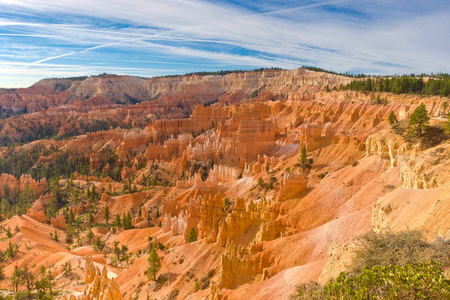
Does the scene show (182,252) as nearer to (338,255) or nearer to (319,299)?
(338,255)

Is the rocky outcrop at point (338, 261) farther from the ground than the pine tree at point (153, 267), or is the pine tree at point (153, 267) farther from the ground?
the rocky outcrop at point (338, 261)

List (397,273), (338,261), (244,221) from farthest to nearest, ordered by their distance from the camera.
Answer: (244,221), (338,261), (397,273)

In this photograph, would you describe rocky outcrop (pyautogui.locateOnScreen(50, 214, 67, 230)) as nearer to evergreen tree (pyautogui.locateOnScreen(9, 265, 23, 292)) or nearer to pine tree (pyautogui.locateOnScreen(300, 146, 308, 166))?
evergreen tree (pyautogui.locateOnScreen(9, 265, 23, 292))

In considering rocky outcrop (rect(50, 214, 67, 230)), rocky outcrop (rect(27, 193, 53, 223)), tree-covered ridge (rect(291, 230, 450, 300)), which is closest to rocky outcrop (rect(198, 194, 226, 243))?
tree-covered ridge (rect(291, 230, 450, 300))

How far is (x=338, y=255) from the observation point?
15.4 metres

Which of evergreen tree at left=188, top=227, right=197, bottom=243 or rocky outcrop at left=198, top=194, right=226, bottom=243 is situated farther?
evergreen tree at left=188, top=227, right=197, bottom=243

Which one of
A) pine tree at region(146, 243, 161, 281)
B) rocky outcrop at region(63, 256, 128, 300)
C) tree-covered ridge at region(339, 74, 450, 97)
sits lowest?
pine tree at region(146, 243, 161, 281)

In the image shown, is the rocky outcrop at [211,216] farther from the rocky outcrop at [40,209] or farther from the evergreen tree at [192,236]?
the rocky outcrop at [40,209]

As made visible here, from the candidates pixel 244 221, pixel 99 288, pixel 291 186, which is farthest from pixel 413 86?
pixel 99 288

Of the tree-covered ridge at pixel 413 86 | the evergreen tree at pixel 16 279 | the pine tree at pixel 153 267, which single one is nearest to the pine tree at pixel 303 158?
the pine tree at pixel 153 267

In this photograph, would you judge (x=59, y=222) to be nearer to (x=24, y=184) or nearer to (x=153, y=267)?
(x=24, y=184)

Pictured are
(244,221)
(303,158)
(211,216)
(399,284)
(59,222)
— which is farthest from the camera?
(59,222)

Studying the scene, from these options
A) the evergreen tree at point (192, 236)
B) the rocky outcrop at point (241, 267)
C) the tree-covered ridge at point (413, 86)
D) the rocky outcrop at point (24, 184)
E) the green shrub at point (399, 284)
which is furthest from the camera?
the rocky outcrop at point (24, 184)

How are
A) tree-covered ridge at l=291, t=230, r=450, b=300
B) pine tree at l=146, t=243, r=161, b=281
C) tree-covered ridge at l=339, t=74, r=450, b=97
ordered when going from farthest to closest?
1. tree-covered ridge at l=339, t=74, r=450, b=97
2. pine tree at l=146, t=243, r=161, b=281
3. tree-covered ridge at l=291, t=230, r=450, b=300
